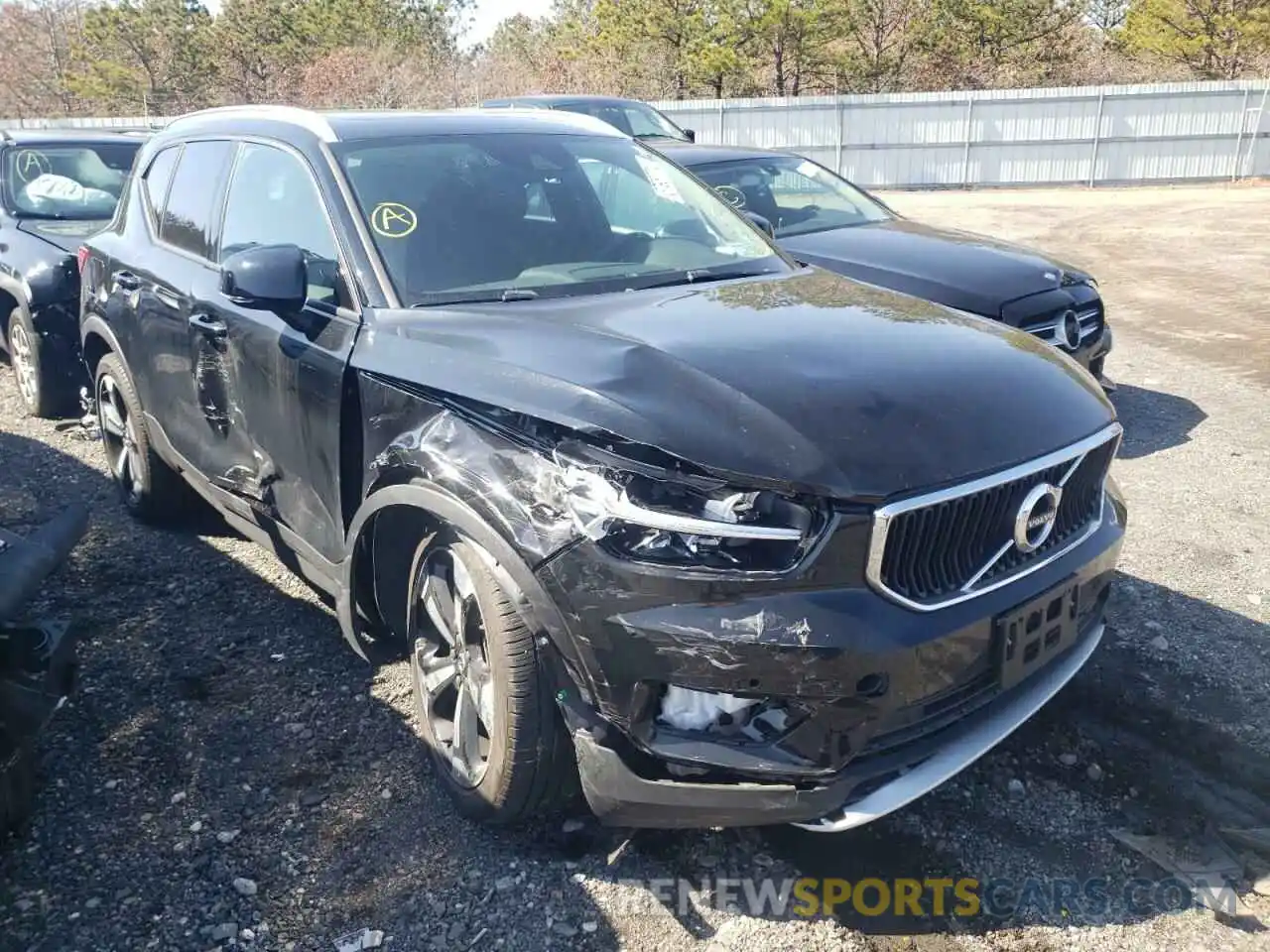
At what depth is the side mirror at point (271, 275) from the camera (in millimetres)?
3170

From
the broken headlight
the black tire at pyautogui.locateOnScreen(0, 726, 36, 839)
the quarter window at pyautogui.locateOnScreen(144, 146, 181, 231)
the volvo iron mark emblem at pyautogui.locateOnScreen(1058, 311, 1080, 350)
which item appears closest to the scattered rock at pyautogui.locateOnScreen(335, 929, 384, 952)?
the black tire at pyautogui.locateOnScreen(0, 726, 36, 839)

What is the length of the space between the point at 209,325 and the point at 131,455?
175 cm

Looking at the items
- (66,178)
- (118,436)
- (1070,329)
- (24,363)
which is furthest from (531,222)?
(66,178)

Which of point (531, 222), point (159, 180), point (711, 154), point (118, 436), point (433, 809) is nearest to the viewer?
point (433, 809)

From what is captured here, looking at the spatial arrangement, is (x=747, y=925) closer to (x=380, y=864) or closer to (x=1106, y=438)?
(x=380, y=864)

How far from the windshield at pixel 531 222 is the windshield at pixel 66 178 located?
16.1ft

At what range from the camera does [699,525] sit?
2305mm

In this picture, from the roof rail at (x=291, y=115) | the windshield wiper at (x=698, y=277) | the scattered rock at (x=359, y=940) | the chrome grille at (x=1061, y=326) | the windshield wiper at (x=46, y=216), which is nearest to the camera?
the scattered rock at (x=359, y=940)

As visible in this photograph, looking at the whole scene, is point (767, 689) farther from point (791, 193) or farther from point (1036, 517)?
point (791, 193)

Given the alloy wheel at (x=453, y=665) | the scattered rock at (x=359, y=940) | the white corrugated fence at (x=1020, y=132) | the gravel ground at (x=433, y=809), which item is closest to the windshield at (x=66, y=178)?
the gravel ground at (x=433, y=809)

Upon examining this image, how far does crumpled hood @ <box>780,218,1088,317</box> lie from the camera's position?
6070 millimetres

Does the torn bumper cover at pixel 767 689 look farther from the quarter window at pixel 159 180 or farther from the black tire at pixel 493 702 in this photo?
the quarter window at pixel 159 180

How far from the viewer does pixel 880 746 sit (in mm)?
2402

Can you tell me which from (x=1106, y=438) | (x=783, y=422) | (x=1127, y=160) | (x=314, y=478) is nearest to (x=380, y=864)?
(x=314, y=478)
